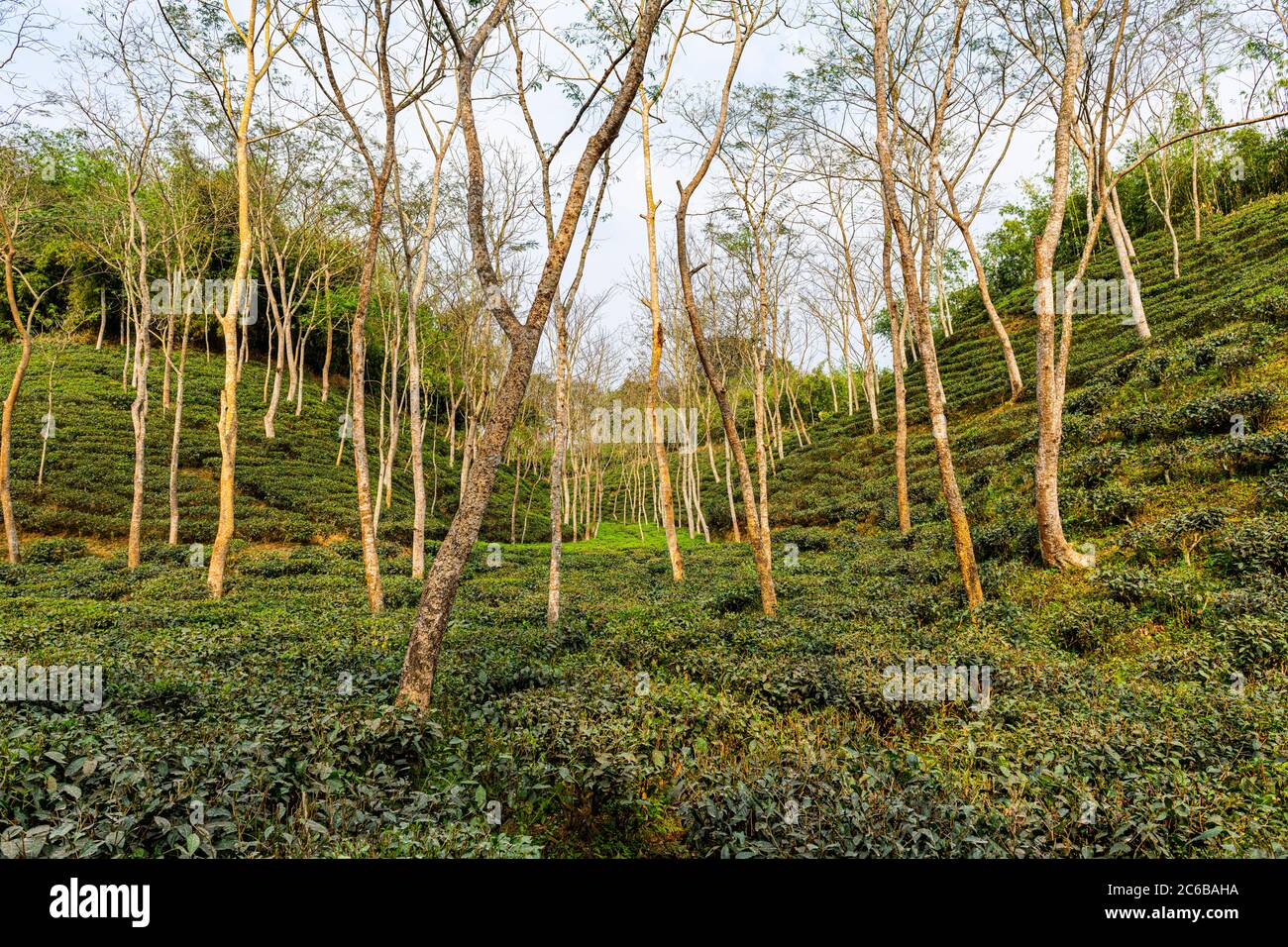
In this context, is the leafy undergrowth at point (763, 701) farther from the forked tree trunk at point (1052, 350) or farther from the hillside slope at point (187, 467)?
the hillside slope at point (187, 467)

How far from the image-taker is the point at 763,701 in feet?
19.2

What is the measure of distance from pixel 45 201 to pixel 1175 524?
31438mm

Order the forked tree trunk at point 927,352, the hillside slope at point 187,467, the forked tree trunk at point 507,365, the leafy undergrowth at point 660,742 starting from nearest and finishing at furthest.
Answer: the leafy undergrowth at point 660,742, the forked tree trunk at point 507,365, the forked tree trunk at point 927,352, the hillside slope at point 187,467

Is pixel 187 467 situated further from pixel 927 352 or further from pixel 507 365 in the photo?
pixel 927 352

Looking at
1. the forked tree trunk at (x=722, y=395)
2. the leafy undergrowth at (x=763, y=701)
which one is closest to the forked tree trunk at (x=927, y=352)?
the leafy undergrowth at (x=763, y=701)

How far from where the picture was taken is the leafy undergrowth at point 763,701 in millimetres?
3264

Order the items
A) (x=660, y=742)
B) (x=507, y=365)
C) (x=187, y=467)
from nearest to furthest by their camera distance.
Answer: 1. (x=660, y=742)
2. (x=507, y=365)
3. (x=187, y=467)

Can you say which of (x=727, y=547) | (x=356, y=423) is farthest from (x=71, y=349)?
(x=727, y=547)

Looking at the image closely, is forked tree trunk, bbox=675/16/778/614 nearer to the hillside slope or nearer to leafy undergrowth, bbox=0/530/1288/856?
leafy undergrowth, bbox=0/530/1288/856

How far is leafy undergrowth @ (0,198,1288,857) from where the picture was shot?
10.7 ft

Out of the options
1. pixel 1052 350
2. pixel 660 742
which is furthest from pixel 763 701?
pixel 1052 350

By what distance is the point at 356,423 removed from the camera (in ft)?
36.5

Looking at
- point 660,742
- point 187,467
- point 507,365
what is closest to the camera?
point 660,742
